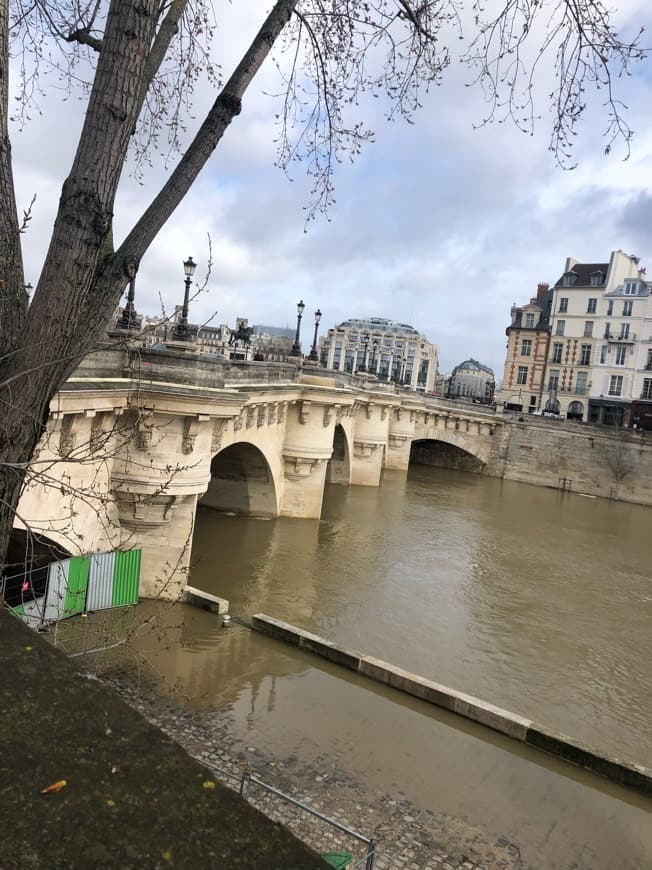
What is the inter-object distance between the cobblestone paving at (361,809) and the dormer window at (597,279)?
55.1m

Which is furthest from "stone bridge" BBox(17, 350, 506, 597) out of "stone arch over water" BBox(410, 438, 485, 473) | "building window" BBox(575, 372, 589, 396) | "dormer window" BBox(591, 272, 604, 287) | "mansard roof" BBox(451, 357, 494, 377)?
"mansard roof" BBox(451, 357, 494, 377)

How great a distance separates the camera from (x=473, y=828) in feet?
28.8

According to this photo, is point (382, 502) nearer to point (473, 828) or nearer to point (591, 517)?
point (591, 517)

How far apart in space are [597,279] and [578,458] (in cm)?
1929

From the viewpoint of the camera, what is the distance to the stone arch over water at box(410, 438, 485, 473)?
165 feet

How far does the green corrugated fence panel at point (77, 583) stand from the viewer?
12719 mm

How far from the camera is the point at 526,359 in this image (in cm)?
6141

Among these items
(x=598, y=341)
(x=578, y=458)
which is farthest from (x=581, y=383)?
(x=578, y=458)

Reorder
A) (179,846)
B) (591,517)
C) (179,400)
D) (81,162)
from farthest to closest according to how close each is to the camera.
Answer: (591,517), (179,400), (81,162), (179,846)

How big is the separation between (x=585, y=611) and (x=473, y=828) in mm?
12561

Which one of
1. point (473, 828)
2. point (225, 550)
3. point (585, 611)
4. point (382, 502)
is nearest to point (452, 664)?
point (473, 828)

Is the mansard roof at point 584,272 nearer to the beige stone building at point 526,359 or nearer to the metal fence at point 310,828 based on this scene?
the beige stone building at point 526,359

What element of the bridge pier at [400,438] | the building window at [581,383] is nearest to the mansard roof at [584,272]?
the building window at [581,383]

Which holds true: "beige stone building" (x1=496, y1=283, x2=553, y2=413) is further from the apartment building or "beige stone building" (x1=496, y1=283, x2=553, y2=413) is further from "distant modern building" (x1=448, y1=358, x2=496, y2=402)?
"distant modern building" (x1=448, y1=358, x2=496, y2=402)
